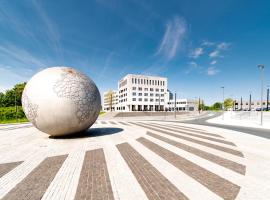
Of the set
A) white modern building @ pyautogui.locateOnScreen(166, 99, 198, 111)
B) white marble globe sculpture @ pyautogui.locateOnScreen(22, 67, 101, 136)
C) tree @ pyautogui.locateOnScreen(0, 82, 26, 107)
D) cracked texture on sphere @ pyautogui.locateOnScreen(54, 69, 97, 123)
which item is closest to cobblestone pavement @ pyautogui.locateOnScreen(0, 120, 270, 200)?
white marble globe sculpture @ pyautogui.locateOnScreen(22, 67, 101, 136)

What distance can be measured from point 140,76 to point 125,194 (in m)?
77.4

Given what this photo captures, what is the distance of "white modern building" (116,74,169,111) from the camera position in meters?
76.8

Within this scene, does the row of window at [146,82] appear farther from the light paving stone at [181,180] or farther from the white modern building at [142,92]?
the light paving stone at [181,180]

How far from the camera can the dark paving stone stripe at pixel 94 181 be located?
11.4 ft

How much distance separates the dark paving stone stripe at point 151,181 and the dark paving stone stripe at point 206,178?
983 millimetres

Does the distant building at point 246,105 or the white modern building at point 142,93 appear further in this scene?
the distant building at point 246,105

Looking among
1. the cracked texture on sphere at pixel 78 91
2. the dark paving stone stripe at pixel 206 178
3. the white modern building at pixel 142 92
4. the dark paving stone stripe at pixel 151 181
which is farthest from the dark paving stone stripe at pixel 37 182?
the white modern building at pixel 142 92

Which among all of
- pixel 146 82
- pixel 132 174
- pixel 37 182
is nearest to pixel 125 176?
pixel 132 174

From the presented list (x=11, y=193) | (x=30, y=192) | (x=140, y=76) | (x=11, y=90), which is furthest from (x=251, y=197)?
(x=11, y=90)

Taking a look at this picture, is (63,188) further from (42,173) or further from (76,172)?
(42,173)

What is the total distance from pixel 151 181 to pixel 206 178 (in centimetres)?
179

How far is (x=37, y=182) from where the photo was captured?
13.4 ft

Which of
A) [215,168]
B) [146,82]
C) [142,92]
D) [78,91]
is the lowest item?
[215,168]

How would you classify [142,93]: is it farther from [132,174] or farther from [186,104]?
[132,174]
